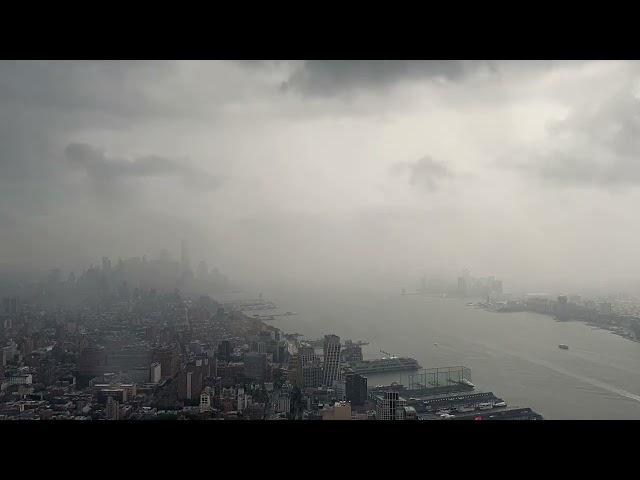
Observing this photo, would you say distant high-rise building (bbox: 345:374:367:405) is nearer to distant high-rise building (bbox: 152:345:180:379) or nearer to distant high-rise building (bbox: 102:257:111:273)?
distant high-rise building (bbox: 152:345:180:379)

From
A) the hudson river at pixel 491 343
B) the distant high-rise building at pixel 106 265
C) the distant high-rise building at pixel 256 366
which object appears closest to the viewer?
the hudson river at pixel 491 343

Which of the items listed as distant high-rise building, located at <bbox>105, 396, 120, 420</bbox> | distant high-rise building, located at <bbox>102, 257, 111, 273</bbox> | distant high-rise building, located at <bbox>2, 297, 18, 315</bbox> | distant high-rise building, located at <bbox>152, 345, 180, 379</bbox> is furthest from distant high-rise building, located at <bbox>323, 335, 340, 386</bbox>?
distant high-rise building, located at <bbox>2, 297, 18, 315</bbox>

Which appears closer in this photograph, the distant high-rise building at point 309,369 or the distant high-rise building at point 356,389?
the distant high-rise building at point 356,389

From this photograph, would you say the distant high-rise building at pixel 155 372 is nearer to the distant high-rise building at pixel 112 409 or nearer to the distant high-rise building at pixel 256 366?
the distant high-rise building at pixel 112 409

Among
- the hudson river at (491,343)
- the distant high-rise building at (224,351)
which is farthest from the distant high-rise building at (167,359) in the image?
the hudson river at (491,343)

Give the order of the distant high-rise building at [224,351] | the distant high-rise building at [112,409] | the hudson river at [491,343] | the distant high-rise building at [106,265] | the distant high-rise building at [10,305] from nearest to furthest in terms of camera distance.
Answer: the distant high-rise building at [112,409]
the hudson river at [491,343]
the distant high-rise building at [224,351]
the distant high-rise building at [10,305]
the distant high-rise building at [106,265]
